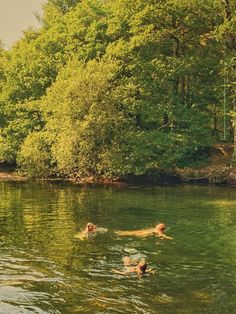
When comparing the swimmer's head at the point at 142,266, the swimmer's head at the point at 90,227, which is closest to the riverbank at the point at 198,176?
the swimmer's head at the point at 90,227

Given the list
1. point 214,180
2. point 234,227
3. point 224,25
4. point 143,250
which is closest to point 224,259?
point 143,250

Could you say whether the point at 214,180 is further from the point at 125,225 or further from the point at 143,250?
the point at 143,250

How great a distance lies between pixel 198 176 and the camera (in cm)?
5359

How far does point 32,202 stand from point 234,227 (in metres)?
17.5

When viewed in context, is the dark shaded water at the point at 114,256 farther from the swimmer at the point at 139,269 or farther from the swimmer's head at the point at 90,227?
the swimmer's head at the point at 90,227

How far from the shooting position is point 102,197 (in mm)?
42438

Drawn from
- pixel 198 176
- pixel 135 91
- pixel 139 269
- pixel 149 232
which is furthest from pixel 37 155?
pixel 139 269

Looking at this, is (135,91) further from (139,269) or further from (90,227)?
(139,269)

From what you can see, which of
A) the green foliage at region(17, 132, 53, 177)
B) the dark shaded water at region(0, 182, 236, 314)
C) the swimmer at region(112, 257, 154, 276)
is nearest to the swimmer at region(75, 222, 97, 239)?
the dark shaded water at region(0, 182, 236, 314)

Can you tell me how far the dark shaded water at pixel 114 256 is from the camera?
15875 millimetres

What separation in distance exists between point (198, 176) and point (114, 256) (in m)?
32.8

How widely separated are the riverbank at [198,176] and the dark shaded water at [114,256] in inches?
438

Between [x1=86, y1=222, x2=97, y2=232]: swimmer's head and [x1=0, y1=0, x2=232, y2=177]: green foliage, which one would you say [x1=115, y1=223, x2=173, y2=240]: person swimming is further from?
[x1=0, y1=0, x2=232, y2=177]: green foliage

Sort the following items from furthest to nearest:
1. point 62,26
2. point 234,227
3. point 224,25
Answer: point 62,26, point 224,25, point 234,227
